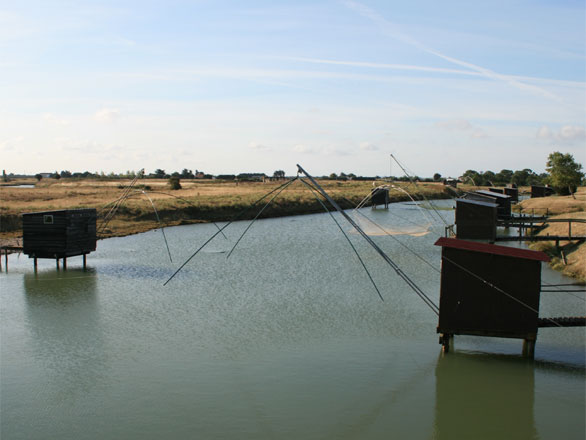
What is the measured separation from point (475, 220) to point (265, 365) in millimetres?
19604

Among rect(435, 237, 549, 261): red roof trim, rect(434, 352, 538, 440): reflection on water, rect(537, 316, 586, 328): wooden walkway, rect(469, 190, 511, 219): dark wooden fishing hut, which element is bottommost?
rect(434, 352, 538, 440): reflection on water

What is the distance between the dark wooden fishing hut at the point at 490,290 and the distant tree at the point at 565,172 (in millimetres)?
51368

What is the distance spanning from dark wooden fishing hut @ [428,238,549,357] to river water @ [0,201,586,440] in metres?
1.03

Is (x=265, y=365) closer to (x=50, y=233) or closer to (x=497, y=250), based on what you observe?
(x=497, y=250)

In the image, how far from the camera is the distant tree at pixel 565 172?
59781 millimetres

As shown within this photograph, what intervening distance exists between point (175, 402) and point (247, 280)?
39.6 ft

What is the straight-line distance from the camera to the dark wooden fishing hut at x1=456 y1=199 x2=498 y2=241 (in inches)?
1169

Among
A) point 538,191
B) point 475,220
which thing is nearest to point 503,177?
point 538,191

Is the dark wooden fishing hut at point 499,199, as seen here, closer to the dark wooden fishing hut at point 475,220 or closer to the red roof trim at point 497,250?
the dark wooden fishing hut at point 475,220

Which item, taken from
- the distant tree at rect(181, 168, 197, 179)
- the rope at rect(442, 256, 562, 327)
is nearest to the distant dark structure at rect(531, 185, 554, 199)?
the rope at rect(442, 256, 562, 327)

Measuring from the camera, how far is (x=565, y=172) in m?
60.1

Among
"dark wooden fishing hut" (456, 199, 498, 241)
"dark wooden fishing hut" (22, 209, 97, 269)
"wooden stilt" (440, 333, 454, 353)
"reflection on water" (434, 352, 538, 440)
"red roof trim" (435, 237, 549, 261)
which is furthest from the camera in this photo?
"dark wooden fishing hut" (456, 199, 498, 241)

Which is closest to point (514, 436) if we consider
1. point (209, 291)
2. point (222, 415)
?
point (222, 415)

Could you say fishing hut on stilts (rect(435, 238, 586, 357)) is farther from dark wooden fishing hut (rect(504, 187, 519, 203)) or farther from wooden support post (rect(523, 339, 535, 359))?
dark wooden fishing hut (rect(504, 187, 519, 203))
